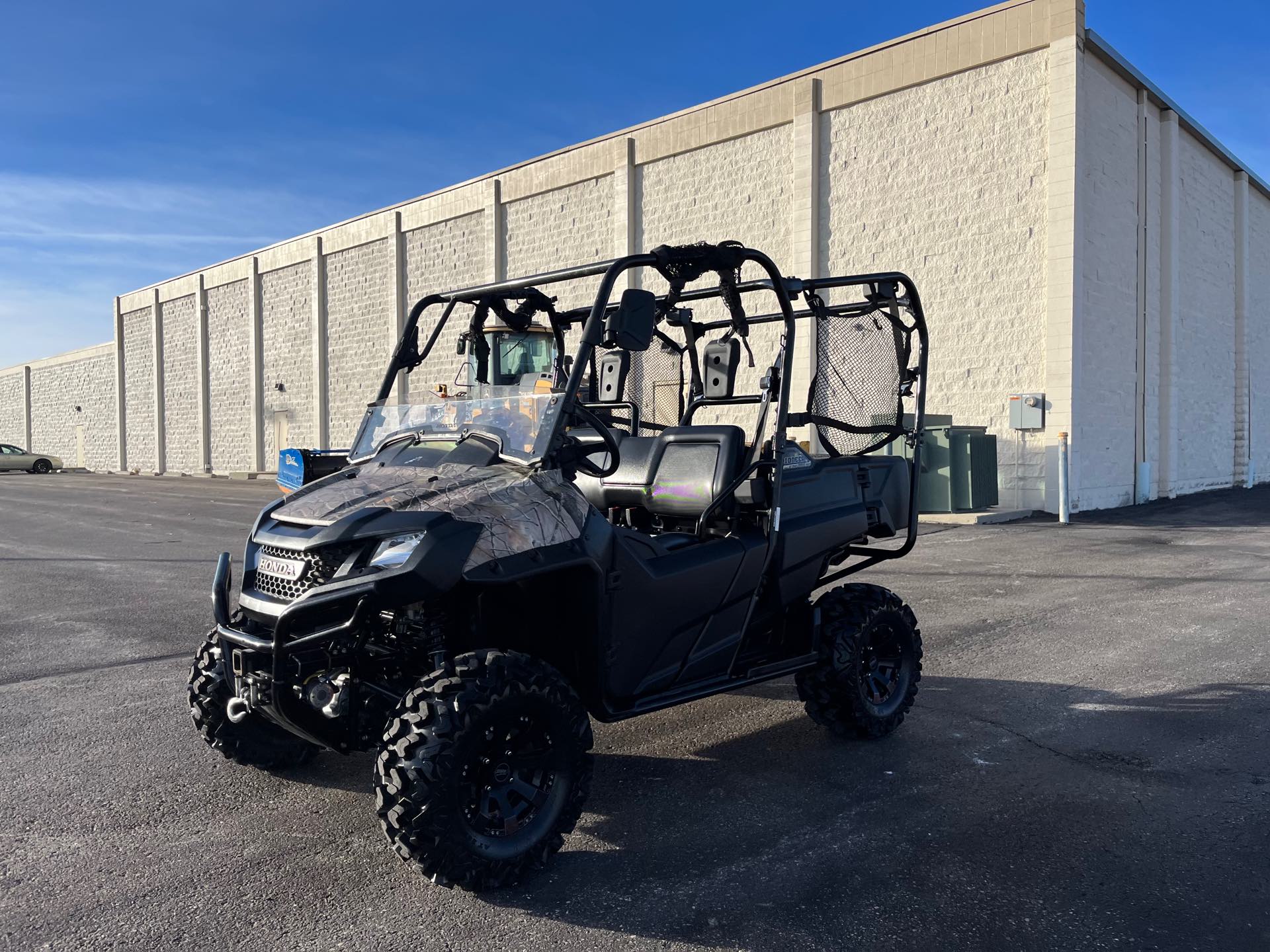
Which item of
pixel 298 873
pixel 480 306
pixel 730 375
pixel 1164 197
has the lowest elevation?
pixel 298 873

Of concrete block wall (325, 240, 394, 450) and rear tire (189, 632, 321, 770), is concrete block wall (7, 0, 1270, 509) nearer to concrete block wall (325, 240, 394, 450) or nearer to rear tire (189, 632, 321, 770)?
concrete block wall (325, 240, 394, 450)

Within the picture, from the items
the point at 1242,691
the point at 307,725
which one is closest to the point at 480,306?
the point at 307,725

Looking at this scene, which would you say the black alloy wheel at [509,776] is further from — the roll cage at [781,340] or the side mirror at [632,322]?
the side mirror at [632,322]

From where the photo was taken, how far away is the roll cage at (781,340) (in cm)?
455

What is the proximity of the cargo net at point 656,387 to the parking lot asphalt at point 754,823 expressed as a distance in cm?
188

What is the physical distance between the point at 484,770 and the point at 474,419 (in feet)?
4.96

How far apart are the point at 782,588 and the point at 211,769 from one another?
107 inches

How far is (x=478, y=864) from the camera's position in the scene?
319 centimetres

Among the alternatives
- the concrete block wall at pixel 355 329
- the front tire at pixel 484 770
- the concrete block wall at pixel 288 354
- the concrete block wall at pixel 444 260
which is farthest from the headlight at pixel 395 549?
the concrete block wall at pixel 288 354

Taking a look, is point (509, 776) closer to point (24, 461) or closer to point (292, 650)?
point (292, 650)

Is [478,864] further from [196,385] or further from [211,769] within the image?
[196,385]

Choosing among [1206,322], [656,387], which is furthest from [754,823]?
[1206,322]

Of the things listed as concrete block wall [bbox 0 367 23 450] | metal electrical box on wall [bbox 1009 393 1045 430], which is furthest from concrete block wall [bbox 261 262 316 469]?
concrete block wall [bbox 0 367 23 450]

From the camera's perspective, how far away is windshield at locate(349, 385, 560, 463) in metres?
3.91
